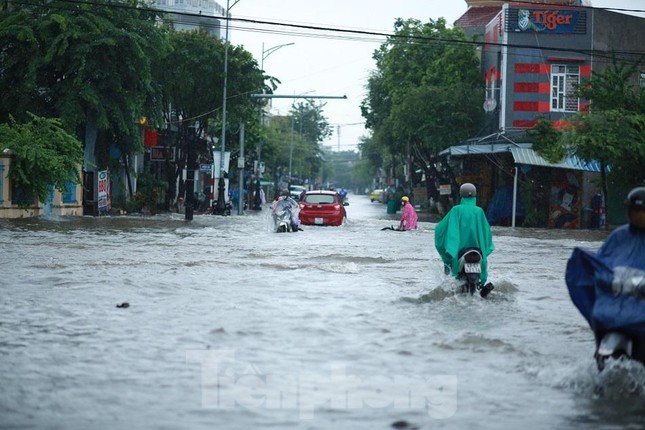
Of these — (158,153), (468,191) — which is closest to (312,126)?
(158,153)

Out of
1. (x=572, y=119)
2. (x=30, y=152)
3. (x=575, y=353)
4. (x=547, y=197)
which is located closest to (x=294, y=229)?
(x=30, y=152)

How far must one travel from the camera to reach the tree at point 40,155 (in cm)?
3309

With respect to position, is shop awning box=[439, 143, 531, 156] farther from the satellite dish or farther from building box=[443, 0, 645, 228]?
the satellite dish

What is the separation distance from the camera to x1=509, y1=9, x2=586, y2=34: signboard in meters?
46.8

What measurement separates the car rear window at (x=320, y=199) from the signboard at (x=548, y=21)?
541 inches

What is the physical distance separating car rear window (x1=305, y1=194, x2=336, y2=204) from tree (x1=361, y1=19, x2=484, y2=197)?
1295 centimetres

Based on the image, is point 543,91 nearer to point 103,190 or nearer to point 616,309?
point 103,190

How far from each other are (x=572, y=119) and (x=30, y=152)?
18832 mm

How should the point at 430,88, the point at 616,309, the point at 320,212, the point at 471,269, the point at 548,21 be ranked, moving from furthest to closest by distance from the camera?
the point at 430,88 → the point at 548,21 → the point at 320,212 → the point at 471,269 → the point at 616,309

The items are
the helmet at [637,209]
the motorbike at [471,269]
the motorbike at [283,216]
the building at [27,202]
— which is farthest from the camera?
the building at [27,202]

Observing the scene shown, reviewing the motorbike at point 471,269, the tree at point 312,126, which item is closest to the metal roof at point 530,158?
the motorbike at point 471,269

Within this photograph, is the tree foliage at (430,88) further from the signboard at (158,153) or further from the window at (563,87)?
the signboard at (158,153)

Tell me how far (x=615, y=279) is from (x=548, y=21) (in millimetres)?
41515

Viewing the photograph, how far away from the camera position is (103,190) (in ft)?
143
